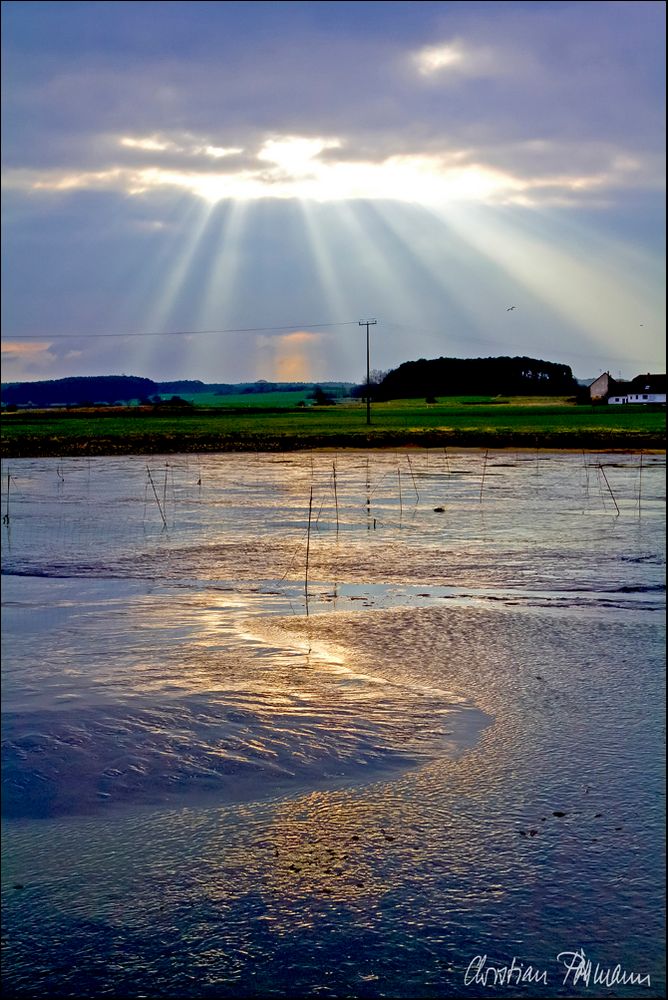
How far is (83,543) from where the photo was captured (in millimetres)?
15602

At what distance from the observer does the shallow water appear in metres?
4.17

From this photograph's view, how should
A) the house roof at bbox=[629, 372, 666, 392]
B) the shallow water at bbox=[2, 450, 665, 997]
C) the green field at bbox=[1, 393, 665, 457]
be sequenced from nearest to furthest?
Answer: the shallow water at bbox=[2, 450, 665, 997], the green field at bbox=[1, 393, 665, 457], the house roof at bbox=[629, 372, 666, 392]

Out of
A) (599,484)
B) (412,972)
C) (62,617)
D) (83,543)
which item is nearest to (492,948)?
(412,972)

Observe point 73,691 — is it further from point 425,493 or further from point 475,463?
point 475,463

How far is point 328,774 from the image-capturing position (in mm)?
5957

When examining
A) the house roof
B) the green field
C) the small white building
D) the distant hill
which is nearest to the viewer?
the distant hill

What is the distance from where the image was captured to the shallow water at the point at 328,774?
13.7 feet
